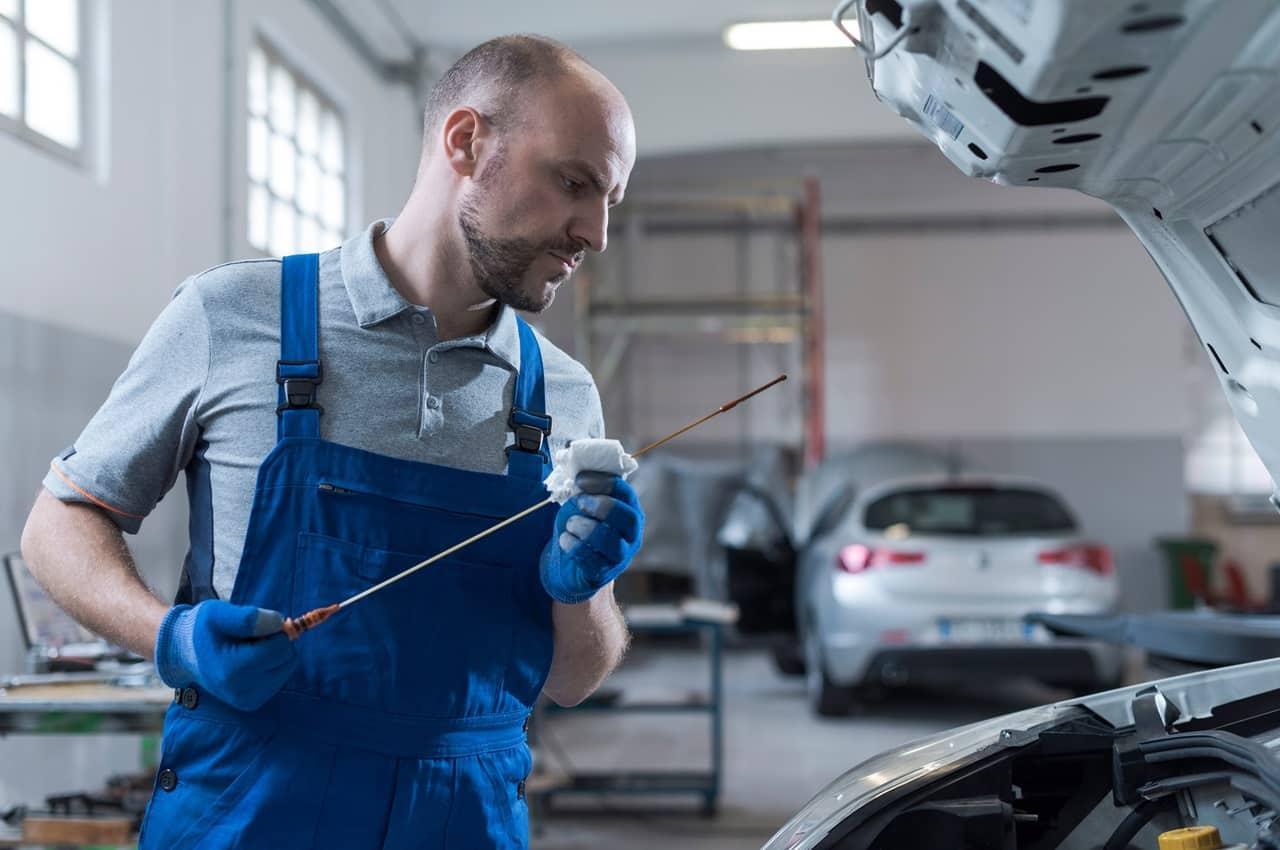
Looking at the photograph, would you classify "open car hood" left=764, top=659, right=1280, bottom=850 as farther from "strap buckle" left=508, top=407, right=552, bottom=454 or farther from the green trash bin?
the green trash bin

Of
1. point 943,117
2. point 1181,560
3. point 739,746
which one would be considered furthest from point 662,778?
point 1181,560

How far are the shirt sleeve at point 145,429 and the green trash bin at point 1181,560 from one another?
36.9ft

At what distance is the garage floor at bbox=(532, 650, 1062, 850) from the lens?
4418 millimetres

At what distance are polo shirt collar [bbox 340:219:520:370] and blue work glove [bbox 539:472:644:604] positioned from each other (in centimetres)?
29

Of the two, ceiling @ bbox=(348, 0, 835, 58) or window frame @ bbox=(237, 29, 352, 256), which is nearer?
window frame @ bbox=(237, 29, 352, 256)

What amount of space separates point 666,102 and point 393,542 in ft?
22.8

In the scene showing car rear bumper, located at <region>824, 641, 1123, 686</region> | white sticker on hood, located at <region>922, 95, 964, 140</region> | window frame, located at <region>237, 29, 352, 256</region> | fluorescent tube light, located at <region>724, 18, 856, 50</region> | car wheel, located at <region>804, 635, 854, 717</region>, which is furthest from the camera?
fluorescent tube light, located at <region>724, 18, 856, 50</region>

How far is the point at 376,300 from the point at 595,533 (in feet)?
1.47

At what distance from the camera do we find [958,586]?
229 inches

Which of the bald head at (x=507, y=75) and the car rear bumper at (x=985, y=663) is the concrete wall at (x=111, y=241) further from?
the car rear bumper at (x=985, y=663)

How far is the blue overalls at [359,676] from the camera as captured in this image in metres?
1.41

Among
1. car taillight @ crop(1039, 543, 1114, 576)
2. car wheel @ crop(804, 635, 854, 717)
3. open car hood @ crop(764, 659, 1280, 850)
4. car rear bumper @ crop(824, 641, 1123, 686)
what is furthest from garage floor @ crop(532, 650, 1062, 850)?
open car hood @ crop(764, 659, 1280, 850)

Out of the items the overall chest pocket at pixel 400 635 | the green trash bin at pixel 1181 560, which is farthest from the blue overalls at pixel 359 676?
the green trash bin at pixel 1181 560

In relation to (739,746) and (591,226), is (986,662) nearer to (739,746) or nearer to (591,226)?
(739,746)
